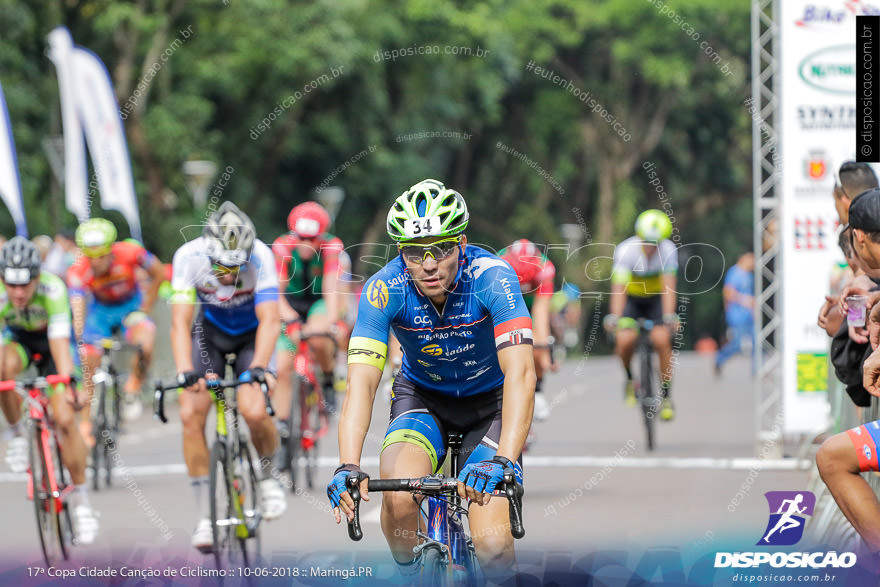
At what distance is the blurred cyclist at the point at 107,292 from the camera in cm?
1269

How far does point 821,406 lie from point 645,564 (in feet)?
17.9

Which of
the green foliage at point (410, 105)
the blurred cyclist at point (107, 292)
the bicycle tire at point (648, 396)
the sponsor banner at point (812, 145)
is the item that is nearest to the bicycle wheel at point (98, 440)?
the blurred cyclist at point (107, 292)

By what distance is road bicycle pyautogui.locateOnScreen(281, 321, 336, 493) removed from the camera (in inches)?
433

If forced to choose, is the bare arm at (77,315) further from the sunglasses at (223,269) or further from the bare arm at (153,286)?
the sunglasses at (223,269)

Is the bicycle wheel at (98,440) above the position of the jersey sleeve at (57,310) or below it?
below

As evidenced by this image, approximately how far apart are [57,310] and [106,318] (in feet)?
15.7

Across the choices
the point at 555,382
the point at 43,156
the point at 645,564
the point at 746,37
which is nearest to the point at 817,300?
the point at 645,564

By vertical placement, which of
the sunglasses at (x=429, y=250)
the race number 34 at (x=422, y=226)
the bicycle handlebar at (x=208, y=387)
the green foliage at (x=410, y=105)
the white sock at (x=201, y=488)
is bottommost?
the white sock at (x=201, y=488)

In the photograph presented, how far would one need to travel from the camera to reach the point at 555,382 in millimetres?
26469

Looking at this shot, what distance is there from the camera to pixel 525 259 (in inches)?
462

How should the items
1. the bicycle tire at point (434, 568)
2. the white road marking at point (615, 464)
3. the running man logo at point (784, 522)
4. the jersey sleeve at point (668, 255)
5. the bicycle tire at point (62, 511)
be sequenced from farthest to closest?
1. the jersey sleeve at point (668, 255)
2. the white road marking at point (615, 464)
3. the bicycle tire at point (62, 511)
4. the running man logo at point (784, 522)
5. the bicycle tire at point (434, 568)

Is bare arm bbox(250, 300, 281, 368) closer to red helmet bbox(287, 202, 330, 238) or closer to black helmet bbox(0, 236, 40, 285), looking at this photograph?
black helmet bbox(0, 236, 40, 285)

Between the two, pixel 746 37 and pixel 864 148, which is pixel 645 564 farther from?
pixel 746 37

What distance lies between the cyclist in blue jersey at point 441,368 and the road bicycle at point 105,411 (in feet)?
21.6
